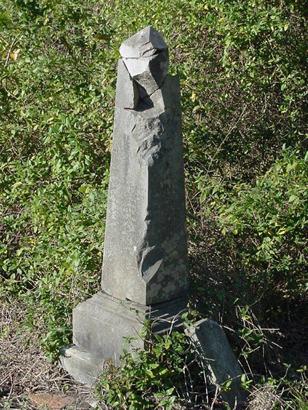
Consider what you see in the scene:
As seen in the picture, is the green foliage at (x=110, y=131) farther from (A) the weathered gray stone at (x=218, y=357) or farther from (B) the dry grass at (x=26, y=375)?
(A) the weathered gray stone at (x=218, y=357)

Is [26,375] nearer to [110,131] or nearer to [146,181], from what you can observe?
[146,181]

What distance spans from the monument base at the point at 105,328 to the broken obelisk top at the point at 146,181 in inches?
2.6

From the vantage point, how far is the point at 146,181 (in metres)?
4.67

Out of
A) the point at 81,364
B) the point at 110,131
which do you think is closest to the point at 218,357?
the point at 81,364

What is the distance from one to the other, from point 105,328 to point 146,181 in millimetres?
890

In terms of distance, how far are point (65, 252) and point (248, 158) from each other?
187cm

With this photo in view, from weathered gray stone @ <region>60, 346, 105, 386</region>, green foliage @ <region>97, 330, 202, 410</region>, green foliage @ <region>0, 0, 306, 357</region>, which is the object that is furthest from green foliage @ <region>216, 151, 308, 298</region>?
weathered gray stone @ <region>60, 346, 105, 386</region>

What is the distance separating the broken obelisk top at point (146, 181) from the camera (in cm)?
464

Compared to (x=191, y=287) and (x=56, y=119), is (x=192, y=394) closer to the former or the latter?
(x=191, y=287)

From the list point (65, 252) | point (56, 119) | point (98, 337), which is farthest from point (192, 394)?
point (56, 119)

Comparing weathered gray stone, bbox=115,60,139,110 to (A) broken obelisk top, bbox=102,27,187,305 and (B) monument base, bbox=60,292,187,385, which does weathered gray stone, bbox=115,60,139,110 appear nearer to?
(A) broken obelisk top, bbox=102,27,187,305

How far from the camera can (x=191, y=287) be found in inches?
209

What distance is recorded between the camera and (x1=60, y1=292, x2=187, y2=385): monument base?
4820 mm

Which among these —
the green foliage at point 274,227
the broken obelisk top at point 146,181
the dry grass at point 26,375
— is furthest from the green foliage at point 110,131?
the broken obelisk top at point 146,181
